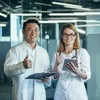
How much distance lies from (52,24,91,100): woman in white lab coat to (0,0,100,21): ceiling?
208 centimetres

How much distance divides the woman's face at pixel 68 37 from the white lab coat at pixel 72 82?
0.10 meters

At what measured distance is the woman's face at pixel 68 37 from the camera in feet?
8.80

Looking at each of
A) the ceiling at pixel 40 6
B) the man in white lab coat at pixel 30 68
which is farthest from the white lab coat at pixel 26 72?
the ceiling at pixel 40 6

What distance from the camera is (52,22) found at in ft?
15.6

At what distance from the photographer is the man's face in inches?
104

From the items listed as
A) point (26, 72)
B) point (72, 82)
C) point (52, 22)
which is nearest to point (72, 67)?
point (72, 82)

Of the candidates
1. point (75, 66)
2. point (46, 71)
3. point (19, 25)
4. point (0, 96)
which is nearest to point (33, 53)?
point (46, 71)

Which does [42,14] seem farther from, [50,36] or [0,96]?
[0,96]

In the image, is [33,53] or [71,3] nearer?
[33,53]

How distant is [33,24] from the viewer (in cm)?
269

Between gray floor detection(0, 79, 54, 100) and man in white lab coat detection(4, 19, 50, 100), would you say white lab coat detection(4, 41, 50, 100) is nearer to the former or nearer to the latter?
man in white lab coat detection(4, 19, 50, 100)

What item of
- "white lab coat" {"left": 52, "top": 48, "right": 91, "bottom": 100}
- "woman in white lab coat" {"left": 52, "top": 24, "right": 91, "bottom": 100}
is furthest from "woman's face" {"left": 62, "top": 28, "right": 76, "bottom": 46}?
"white lab coat" {"left": 52, "top": 48, "right": 91, "bottom": 100}

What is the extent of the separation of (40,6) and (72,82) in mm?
2500

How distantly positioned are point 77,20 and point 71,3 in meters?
0.34
